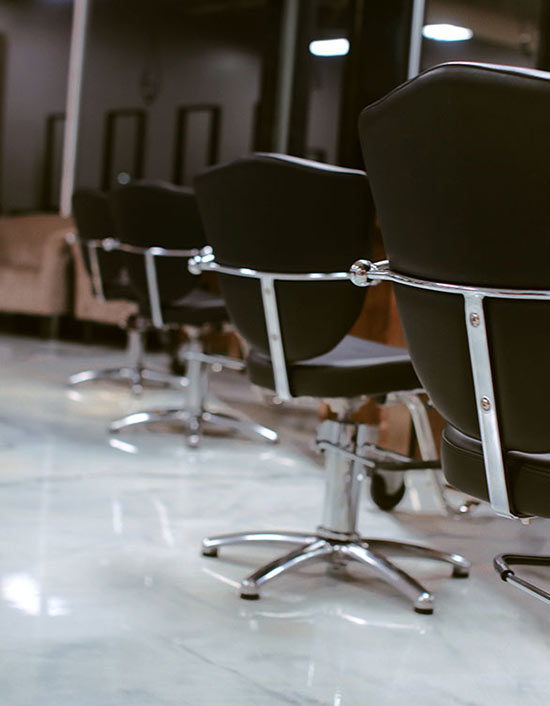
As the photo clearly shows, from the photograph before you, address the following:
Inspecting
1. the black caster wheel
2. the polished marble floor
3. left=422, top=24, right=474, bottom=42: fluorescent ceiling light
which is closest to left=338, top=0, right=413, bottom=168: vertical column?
left=422, top=24, right=474, bottom=42: fluorescent ceiling light

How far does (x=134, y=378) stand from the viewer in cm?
490

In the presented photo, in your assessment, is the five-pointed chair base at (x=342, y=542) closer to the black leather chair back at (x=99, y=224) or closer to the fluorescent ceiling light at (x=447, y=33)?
the black leather chair back at (x=99, y=224)

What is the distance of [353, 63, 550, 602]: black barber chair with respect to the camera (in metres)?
1.19

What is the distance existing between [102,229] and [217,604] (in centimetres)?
301

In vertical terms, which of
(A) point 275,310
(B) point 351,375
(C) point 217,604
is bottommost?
(C) point 217,604

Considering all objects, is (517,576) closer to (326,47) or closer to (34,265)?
(326,47)

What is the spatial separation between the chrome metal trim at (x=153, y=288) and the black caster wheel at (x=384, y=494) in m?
1.24

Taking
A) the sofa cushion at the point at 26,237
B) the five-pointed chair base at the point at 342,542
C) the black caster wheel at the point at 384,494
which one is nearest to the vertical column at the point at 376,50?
the black caster wheel at the point at 384,494

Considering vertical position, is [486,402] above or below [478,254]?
below

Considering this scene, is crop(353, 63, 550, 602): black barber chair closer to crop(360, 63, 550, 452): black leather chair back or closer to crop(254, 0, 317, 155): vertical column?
crop(360, 63, 550, 452): black leather chair back

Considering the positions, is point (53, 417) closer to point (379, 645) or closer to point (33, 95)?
point (379, 645)

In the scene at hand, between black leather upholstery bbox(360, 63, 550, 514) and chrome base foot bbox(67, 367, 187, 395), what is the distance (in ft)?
11.0

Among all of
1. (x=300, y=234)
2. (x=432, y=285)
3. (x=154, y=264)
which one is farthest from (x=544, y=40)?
(x=432, y=285)

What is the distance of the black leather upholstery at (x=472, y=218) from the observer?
3.89 feet
